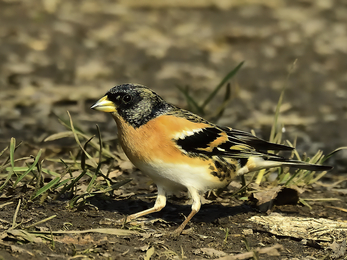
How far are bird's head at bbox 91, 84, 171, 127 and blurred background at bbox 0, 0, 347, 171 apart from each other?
271 centimetres

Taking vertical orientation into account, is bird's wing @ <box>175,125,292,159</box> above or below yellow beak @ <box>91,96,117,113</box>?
below

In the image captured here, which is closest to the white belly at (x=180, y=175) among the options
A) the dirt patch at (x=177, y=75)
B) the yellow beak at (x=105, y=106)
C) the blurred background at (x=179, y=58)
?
the dirt patch at (x=177, y=75)

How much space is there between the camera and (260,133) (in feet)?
21.9

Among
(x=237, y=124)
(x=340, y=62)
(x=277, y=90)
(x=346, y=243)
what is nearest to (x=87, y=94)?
(x=237, y=124)

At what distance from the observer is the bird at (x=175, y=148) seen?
3.71m

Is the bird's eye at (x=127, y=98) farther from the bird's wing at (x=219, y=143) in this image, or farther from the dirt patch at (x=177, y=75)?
the dirt patch at (x=177, y=75)

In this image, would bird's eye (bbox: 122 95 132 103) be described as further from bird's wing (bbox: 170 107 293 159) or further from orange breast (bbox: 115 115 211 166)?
bird's wing (bbox: 170 107 293 159)

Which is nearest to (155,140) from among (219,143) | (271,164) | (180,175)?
(180,175)

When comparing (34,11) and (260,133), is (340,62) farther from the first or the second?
(34,11)

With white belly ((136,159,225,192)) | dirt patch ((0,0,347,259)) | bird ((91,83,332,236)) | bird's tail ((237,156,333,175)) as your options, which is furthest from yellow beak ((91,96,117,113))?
bird's tail ((237,156,333,175))

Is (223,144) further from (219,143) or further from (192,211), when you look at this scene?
(192,211)

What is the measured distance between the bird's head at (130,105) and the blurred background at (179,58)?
271 centimetres

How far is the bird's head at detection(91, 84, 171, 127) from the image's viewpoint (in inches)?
152

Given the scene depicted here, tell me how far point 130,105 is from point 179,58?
5.25 metres
